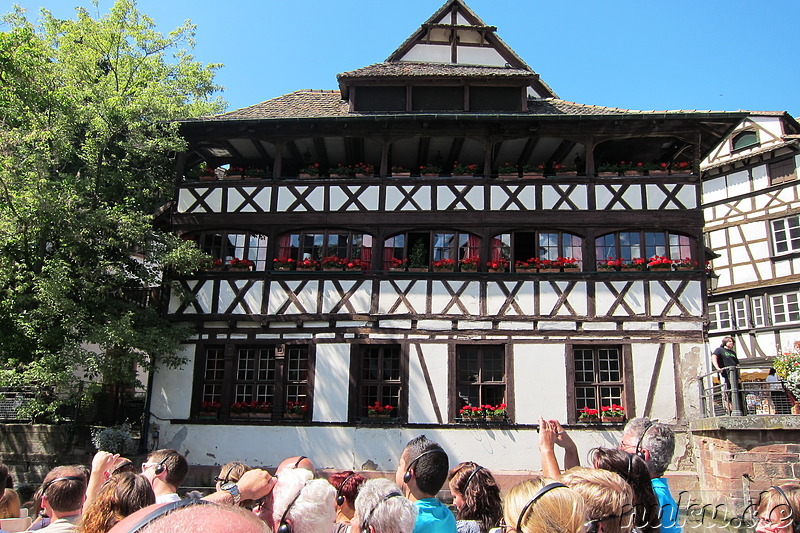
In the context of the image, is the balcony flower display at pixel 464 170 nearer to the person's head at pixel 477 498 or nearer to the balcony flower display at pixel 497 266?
the balcony flower display at pixel 497 266

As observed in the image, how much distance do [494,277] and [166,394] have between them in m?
8.58

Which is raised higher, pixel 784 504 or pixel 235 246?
pixel 235 246

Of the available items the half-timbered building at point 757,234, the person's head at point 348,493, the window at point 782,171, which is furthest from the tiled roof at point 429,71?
the person's head at point 348,493

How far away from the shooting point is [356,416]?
1666cm

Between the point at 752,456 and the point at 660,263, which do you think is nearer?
the point at 752,456

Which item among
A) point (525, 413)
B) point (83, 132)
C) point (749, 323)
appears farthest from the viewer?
point (749, 323)

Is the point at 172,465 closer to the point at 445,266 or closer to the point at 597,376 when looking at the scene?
the point at 445,266

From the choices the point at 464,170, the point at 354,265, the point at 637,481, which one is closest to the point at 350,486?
the point at 637,481

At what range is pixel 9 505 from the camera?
5332 mm

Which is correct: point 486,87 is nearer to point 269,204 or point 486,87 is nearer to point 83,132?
point 269,204

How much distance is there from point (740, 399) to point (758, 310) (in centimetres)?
1389

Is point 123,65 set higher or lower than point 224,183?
higher

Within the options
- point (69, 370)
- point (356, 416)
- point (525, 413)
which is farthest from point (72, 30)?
point (525, 413)

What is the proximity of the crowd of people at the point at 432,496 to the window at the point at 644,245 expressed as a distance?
12891mm
